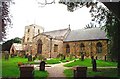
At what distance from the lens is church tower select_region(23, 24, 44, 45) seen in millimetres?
7999

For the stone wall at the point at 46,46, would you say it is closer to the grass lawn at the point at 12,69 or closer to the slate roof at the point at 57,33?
the slate roof at the point at 57,33

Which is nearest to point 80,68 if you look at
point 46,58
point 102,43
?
point 46,58

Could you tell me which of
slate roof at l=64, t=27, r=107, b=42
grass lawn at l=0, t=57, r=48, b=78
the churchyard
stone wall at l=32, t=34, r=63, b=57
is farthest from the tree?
slate roof at l=64, t=27, r=107, b=42

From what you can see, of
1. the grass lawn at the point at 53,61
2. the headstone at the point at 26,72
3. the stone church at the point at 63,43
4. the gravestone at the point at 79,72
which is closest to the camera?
the headstone at the point at 26,72

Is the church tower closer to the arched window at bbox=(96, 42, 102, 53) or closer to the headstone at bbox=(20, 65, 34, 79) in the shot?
the headstone at bbox=(20, 65, 34, 79)

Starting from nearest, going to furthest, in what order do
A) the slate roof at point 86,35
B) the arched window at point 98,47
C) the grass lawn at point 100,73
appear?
the grass lawn at point 100,73, the arched window at point 98,47, the slate roof at point 86,35

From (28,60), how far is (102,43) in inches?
199

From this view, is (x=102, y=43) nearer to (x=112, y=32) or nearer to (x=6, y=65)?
(x=112, y=32)

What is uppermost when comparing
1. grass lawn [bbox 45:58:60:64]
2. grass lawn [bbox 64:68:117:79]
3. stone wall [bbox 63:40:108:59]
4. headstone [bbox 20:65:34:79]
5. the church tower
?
the church tower

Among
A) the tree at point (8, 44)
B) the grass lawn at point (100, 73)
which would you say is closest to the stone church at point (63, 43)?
the tree at point (8, 44)

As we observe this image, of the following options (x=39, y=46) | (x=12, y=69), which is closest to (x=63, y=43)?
(x=39, y=46)

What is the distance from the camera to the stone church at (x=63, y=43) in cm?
836

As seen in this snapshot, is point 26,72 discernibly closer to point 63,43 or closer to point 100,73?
point 100,73

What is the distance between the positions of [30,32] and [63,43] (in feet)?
10.5
